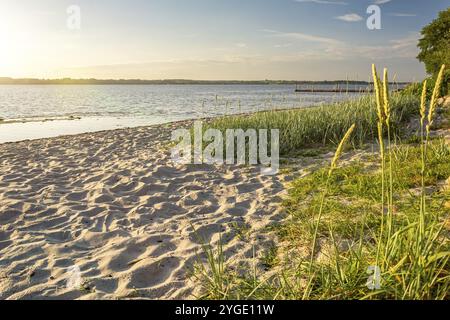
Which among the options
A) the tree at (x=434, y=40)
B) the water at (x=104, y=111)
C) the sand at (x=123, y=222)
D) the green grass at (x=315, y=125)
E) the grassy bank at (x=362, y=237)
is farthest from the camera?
the tree at (x=434, y=40)

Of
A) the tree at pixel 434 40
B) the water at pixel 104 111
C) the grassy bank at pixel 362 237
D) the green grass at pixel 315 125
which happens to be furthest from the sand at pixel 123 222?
the tree at pixel 434 40

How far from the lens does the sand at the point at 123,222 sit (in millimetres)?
3459

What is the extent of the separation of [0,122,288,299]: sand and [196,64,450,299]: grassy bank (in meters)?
0.29

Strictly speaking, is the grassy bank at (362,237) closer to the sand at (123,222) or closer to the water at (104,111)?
the sand at (123,222)

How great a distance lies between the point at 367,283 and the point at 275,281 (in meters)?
0.91

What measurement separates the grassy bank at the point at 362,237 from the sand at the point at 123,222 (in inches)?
11.2

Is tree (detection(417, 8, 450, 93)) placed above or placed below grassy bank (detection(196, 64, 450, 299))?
above

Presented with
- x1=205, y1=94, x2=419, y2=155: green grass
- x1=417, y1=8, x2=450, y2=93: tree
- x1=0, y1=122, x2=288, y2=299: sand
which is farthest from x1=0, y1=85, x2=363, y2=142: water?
x1=417, y1=8, x2=450, y2=93: tree

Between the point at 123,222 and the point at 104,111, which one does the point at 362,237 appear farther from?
the point at 104,111

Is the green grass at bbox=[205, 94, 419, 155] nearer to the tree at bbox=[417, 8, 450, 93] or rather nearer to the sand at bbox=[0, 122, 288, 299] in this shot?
the sand at bbox=[0, 122, 288, 299]

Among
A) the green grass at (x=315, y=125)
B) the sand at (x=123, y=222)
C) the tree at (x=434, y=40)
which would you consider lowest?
the sand at (x=123, y=222)

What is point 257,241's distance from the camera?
13.5 ft

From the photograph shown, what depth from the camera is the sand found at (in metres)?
3.46

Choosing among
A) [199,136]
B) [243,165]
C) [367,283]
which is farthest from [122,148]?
[367,283]
